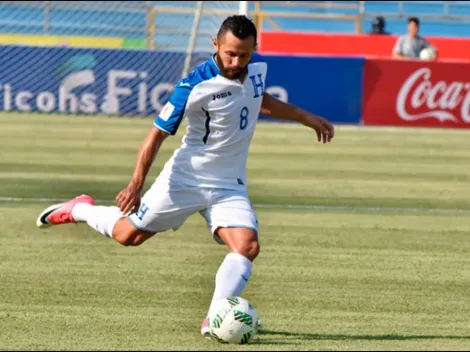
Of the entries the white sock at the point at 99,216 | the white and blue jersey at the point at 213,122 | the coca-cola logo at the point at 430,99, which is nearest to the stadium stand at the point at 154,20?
the coca-cola logo at the point at 430,99

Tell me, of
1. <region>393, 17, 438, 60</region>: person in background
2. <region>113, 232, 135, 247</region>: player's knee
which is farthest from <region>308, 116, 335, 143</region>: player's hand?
<region>393, 17, 438, 60</region>: person in background

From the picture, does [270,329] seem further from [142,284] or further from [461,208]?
[461,208]

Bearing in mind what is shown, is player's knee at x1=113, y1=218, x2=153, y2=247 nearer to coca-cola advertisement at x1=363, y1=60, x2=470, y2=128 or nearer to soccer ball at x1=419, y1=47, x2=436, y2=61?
coca-cola advertisement at x1=363, y1=60, x2=470, y2=128

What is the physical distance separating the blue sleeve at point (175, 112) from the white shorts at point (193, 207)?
0.49 meters

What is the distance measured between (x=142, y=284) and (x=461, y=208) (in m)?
6.29

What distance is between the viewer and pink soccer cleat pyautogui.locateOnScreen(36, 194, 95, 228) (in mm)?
9398

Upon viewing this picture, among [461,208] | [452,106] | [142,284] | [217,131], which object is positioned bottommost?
[452,106]

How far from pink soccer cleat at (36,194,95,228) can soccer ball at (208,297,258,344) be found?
7.88 ft

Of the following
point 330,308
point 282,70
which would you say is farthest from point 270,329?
point 282,70

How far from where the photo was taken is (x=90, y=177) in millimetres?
16500

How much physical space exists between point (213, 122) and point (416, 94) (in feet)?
65.1

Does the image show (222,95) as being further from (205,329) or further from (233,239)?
(205,329)

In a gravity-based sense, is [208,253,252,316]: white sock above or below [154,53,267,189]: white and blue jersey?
below

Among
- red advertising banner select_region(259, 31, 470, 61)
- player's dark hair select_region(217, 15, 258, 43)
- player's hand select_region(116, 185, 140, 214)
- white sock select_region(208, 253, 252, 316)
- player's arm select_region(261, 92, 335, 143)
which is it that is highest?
player's dark hair select_region(217, 15, 258, 43)
